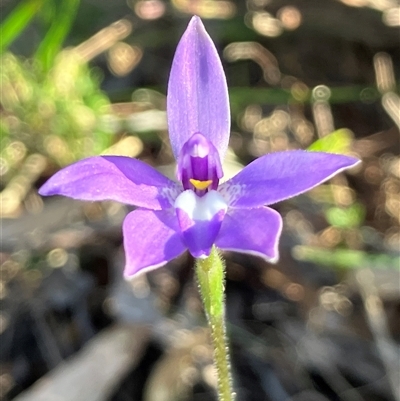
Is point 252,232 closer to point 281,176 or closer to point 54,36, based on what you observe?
point 281,176

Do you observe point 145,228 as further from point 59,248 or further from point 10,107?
point 10,107

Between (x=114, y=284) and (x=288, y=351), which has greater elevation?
(x=114, y=284)

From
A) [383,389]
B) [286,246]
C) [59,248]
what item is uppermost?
[59,248]

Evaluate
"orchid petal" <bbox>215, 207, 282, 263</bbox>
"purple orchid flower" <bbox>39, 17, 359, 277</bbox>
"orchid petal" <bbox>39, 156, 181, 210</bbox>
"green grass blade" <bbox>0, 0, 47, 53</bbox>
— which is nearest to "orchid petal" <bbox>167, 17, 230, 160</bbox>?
"purple orchid flower" <bbox>39, 17, 359, 277</bbox>

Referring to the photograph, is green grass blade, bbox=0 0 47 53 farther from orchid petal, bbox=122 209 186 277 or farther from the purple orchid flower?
orchid petal, bbox=122 209 186 277

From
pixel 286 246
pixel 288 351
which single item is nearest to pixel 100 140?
pixel 286 246

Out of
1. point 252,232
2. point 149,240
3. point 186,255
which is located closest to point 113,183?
point 149,240

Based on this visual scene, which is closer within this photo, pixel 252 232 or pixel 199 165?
pixel 252 232
